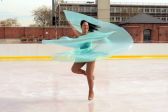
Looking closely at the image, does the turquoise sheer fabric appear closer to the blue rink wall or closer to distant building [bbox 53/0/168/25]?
the blue rink wall

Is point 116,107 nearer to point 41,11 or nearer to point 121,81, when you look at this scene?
point 121,81

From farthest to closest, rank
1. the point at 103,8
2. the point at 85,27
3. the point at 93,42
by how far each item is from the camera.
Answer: the point at 103,8, the point at 93,42, the point at 85,27

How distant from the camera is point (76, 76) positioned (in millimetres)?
9789

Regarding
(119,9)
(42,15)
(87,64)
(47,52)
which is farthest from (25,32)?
(119,9)

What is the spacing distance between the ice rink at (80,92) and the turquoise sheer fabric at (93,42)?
0.86 meters

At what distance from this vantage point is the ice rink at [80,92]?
5.78 m

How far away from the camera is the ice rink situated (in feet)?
19.0

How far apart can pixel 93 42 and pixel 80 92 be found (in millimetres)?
1467

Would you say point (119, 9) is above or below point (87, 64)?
above

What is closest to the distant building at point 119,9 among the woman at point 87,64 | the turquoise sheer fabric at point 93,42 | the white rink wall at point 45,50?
the white rink wall at point 45,50

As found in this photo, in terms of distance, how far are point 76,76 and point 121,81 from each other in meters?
1.52

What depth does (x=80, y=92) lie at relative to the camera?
7.28m

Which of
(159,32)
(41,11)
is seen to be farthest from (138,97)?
(41,11)

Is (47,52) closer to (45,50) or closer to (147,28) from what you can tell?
(45,50)
